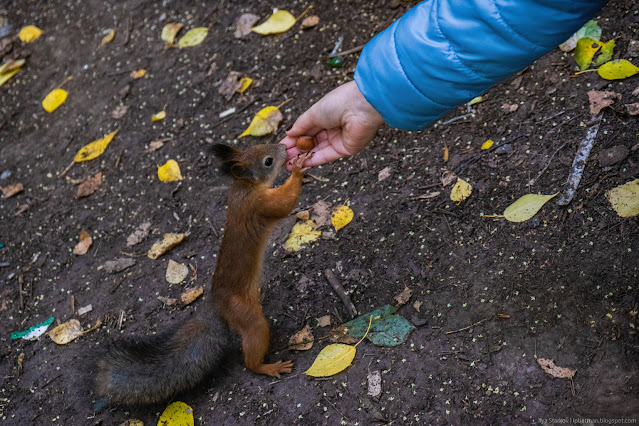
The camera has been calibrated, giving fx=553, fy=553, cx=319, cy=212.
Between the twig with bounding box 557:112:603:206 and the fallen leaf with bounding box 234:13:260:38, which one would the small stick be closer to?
the twig with bounding box 557:112:603:206

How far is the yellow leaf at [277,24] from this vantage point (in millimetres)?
3244

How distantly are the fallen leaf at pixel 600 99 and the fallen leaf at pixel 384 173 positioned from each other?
856 millimetres

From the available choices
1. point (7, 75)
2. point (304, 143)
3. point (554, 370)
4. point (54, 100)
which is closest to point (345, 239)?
point (304, 143)

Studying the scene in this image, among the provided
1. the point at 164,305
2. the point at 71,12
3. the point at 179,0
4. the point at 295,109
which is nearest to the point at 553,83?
the point at 295,109

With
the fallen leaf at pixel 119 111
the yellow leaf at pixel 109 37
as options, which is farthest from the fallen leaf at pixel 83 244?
the yellow leaf at pixel 109 37

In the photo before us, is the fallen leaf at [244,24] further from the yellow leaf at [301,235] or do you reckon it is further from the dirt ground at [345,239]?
the yellow leaf at [301,235]

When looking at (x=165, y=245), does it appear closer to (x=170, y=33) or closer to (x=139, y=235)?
(x=139, y=235)

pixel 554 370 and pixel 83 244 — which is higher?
pixel 83 244

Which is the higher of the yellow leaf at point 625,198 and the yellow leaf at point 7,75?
the yellow leaf at point 7,75

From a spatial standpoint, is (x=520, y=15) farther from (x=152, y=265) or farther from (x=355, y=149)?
(x=152, y=265)

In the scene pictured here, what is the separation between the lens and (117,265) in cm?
265

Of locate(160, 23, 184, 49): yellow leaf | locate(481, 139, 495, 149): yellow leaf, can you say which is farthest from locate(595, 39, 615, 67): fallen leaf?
locate(160, 23, 184, 49): yellow leaf

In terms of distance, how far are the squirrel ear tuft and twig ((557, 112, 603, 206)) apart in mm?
1253

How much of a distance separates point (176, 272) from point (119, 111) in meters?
1.34
